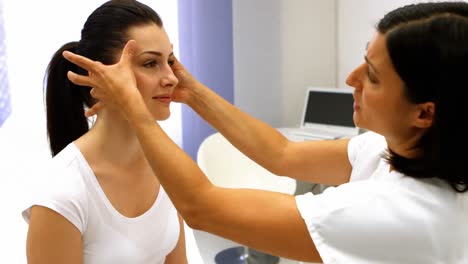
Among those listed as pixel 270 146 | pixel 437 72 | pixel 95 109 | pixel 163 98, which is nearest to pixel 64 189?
pixel 95 109

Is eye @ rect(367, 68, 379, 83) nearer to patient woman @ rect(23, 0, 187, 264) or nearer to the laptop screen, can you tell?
patient woman @ rect(23, 0, 187, 264)

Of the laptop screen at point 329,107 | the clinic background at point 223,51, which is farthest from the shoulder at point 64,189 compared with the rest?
the laptop screen at point 329,107

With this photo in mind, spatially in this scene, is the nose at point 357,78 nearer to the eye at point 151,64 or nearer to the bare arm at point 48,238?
the eye at point 151,64

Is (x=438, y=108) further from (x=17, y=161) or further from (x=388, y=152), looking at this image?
(x=17, y=161)

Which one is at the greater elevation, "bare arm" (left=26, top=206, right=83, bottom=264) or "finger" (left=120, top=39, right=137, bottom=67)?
"finger" (left=120, top=39, right=137, bottom=67)

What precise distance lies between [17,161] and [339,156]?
5.87 feet

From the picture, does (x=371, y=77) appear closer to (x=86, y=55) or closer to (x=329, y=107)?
(x=86, y=55)

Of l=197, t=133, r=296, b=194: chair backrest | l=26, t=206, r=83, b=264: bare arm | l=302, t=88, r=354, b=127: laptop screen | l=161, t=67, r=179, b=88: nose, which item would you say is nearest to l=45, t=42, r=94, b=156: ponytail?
l=161, t=67, r=179, b=88: nose

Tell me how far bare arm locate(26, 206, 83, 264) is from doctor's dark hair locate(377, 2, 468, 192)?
29.8 inches

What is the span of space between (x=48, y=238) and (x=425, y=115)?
84 cm

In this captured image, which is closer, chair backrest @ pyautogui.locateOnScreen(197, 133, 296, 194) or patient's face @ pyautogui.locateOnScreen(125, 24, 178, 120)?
patient's face @ pyautogui.locateOnScreen(125, 24, 178, 120)

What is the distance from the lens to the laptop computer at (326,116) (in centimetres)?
281

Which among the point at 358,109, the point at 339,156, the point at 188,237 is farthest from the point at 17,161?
the point at 358,109

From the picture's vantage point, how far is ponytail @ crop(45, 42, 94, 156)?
4.55 feet
